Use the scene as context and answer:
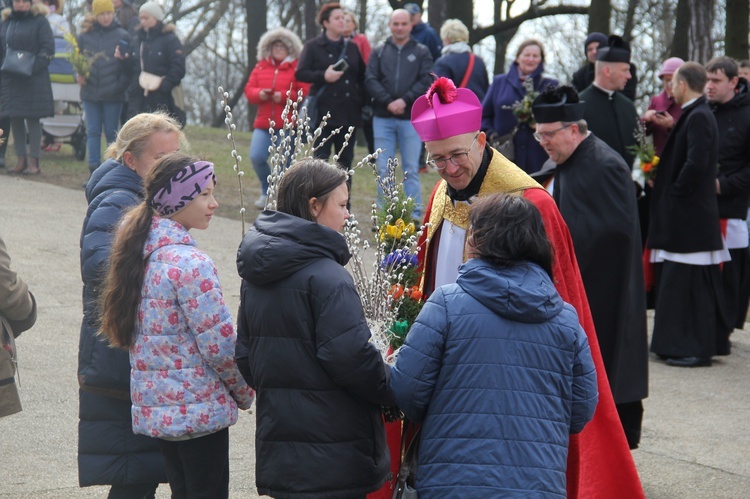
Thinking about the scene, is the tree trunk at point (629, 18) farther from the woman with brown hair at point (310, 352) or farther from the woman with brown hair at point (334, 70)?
the woman with brown hair at point (310, 352)

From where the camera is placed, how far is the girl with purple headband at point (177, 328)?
3619 millimetres

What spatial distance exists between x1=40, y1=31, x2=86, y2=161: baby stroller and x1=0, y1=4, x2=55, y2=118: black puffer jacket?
0.97 m

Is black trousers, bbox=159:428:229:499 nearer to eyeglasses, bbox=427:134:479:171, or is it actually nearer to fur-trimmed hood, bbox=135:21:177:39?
eyeglasses, bbox=427:134:479:171

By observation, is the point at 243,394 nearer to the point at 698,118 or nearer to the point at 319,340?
the point at 319,340

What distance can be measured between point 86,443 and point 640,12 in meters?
25.2

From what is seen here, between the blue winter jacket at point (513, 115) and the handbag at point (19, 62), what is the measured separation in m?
5.62

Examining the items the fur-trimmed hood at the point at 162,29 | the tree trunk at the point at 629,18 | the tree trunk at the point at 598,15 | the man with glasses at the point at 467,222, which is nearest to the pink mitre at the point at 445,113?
the man with glasses at the point at 467,222

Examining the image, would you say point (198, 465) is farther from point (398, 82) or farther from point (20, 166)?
point (20, 166)

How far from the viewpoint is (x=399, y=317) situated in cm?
379

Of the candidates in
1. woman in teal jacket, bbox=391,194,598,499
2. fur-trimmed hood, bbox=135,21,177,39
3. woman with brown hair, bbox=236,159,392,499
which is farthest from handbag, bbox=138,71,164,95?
woman in teal jacket, bbox=391,194,598,499

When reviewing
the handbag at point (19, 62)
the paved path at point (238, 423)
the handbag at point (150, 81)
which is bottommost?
the paved path at point (238, 423)

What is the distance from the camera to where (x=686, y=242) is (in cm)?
757

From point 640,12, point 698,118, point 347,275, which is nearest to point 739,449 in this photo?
point 698,118

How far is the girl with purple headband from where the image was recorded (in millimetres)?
3619
